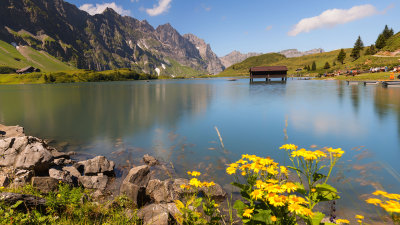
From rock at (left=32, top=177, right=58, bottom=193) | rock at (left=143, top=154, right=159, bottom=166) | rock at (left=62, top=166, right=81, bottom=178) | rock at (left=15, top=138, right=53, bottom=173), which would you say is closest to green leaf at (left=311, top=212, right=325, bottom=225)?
rock at (left=32, top=177, right=58, bottom=193)

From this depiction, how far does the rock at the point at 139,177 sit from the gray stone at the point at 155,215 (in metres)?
3.32

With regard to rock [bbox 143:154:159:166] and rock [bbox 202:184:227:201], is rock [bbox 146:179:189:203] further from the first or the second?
rock [bbox 143:154:159:166]

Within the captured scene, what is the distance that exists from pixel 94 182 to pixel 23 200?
568 centimetres

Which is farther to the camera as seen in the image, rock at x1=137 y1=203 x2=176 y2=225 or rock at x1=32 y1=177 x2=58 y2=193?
rock at x1=32 y1=177 x2=58 y2=193

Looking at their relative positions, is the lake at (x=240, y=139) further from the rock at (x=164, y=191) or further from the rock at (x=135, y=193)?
the rock at (x=135, y=193)

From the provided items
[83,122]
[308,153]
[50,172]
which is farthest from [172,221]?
[83,122]

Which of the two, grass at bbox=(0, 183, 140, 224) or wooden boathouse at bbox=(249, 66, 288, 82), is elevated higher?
wooden boathouse at bbox=(249, 66, 288, 82)

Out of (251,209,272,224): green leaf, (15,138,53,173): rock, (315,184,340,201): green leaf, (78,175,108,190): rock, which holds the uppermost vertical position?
(315,184,340,201): green leaf

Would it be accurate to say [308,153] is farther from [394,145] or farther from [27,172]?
[394,145]

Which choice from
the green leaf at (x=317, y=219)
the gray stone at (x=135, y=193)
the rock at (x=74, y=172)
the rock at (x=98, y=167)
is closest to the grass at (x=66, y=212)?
the gray stone at (x=135, y=193)

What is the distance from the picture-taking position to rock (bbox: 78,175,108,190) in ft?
39.0

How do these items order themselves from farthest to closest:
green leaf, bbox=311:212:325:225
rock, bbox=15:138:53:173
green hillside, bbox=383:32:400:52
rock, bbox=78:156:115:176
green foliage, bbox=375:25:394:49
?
1. green foliage, bbox=375:25:394:49
2. green hillside, bbox=383:32:400:52
3. rock, bbox=78:156:115:176
4. rock, bbox=15:138:53:173
5. green leaf, bbox=311:212:325:225

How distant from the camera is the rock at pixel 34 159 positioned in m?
11.8

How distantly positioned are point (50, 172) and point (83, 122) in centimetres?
2260
